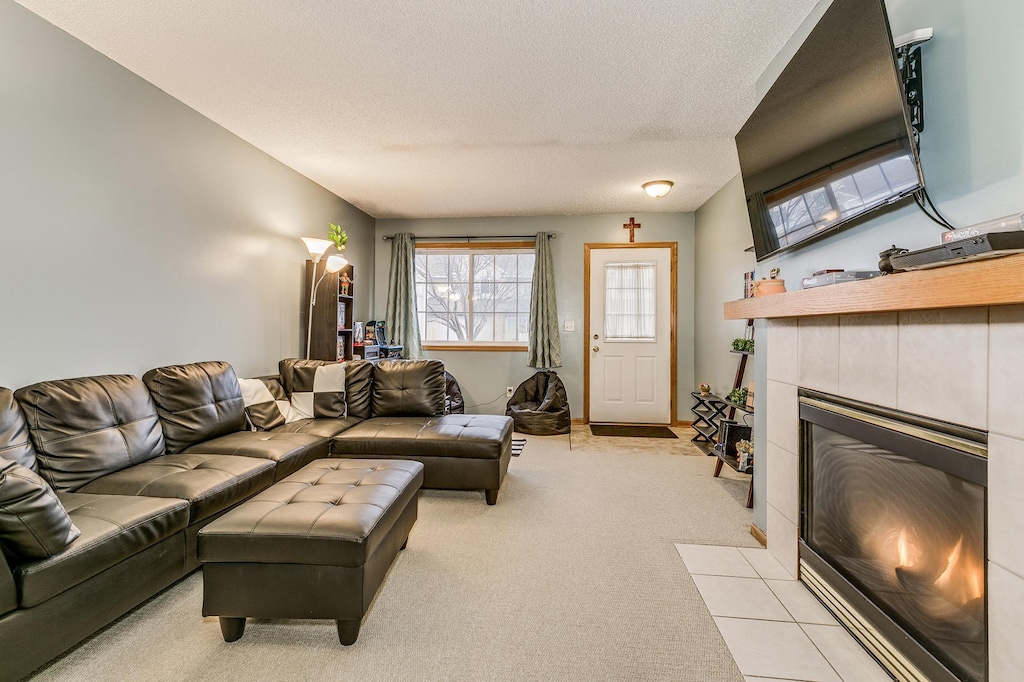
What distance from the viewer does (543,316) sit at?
5078 millimetres

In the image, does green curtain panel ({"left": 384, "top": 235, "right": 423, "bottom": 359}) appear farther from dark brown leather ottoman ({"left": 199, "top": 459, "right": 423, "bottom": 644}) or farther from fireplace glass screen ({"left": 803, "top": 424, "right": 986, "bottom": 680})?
fireplace glass screen ({"left": 803, "top": 424, "right": 986, "bottom": 680})

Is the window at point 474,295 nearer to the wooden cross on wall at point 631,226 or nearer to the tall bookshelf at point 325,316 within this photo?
the wooden cross on wall at point 631,226

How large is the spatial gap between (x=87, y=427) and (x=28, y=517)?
85 centimetres

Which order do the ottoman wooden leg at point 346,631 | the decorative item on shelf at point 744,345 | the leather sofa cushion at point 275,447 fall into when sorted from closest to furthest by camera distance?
the ottoman wooden leg at point 346,631, the leather sofa cushion at point 275,447, the decorative item on shelf at point 744,345

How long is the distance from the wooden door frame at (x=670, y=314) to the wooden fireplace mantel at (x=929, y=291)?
3438mm

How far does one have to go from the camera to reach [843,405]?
1646 mm

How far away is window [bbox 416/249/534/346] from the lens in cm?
530

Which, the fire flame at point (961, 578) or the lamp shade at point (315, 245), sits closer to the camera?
the fire flame at point (961, 578)

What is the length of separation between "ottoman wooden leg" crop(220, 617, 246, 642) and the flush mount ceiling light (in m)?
4.07

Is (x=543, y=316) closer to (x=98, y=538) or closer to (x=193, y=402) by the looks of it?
(x=193, y=402)

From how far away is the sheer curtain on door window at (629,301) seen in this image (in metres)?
5.11

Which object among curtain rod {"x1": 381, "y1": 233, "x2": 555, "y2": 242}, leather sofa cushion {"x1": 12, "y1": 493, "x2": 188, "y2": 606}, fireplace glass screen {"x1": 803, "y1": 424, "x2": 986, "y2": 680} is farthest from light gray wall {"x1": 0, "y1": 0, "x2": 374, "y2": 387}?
fireplace glass screen {"x1": 803, "y1": 424, "x2": 986, "y2": 680}

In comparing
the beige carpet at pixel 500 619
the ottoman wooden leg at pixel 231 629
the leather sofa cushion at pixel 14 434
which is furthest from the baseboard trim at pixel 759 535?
the leather sofa cushion at pixel 14 434

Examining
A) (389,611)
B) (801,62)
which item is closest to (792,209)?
(801,62)
